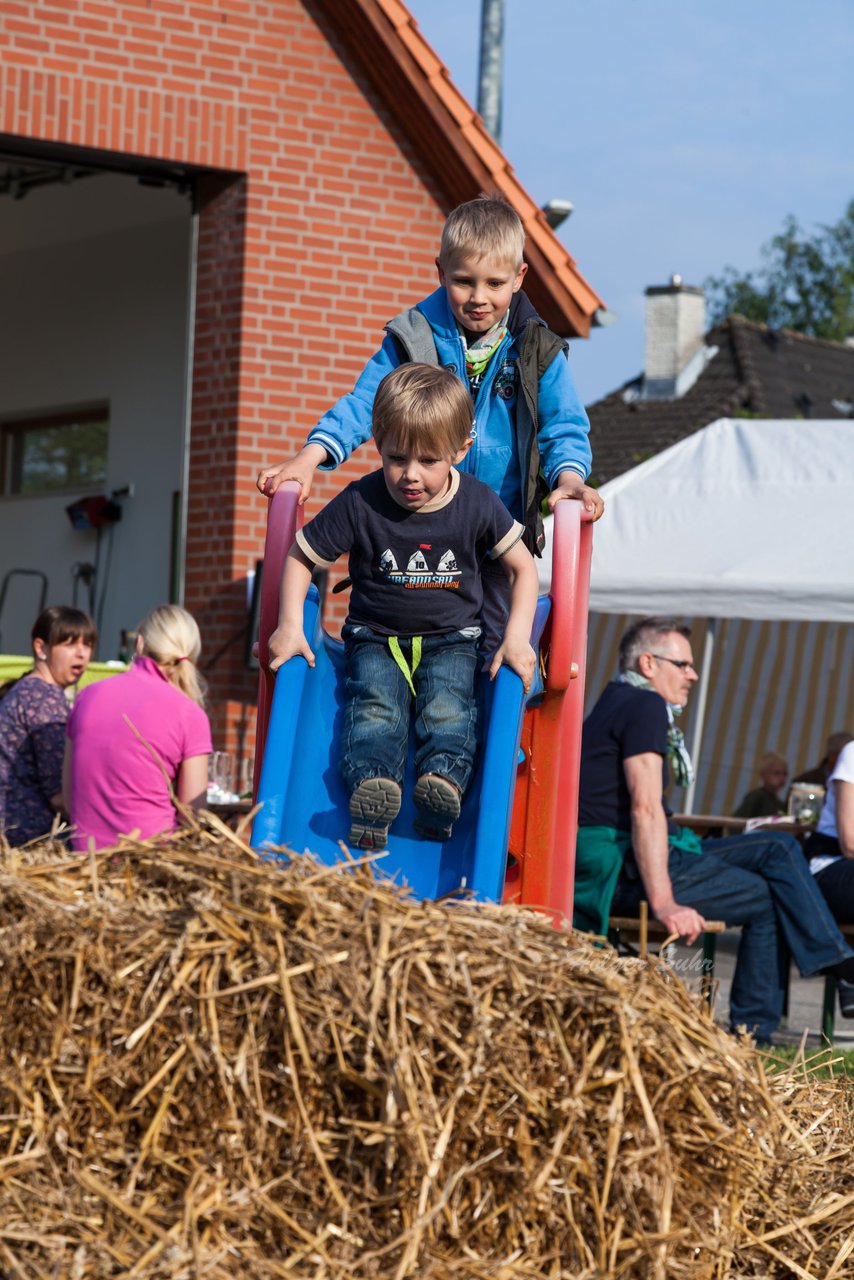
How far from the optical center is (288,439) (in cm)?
1006

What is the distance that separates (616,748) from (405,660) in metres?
2.86

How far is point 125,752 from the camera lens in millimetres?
6020

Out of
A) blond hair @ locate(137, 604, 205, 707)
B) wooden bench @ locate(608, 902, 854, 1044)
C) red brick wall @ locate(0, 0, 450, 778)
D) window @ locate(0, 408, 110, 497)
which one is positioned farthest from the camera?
window @ locate(0, 408, 110, 497)

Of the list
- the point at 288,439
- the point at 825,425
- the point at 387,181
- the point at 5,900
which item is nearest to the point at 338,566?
the point at 288,439

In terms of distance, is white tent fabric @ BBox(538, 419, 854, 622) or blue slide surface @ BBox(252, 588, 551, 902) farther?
white tent fabric @ BBox(538, 419, 854, 622)

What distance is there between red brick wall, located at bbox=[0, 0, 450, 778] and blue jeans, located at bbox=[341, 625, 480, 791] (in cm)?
568

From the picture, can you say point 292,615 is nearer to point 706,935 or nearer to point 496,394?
point 496,394

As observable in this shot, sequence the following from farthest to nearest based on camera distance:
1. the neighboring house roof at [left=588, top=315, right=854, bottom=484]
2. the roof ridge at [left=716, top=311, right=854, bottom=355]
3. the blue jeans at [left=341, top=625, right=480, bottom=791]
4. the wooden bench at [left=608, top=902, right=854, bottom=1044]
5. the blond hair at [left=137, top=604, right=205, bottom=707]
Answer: the roof ridge at [left=716, top=311, right=854, bottom=355] → the neighboring house roof at [left=588, top=315, right=854, bottom=484] → the wooden bench at [left=608, top=902, right=854, bottom=1044] → the blond hair at [left=137, top=604, right=205, bottom=707] → the blue jeans at [left=341, top=625, right=480, bottom=791]

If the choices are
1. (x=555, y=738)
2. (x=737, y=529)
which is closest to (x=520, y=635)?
(x=555, y=738)

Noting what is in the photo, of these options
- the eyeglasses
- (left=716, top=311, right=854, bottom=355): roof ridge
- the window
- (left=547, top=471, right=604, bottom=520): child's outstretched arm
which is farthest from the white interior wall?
(left=716, top=311, right=854, bottom=355): roof ridge

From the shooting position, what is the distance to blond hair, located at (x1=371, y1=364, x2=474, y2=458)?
409 centimetres

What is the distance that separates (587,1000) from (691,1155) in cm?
34

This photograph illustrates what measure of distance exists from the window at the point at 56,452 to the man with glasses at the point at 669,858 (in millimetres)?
8040

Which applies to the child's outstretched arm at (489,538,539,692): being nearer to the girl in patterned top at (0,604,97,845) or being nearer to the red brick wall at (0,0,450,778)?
the girl in patterned top at (0,604,97,845)
